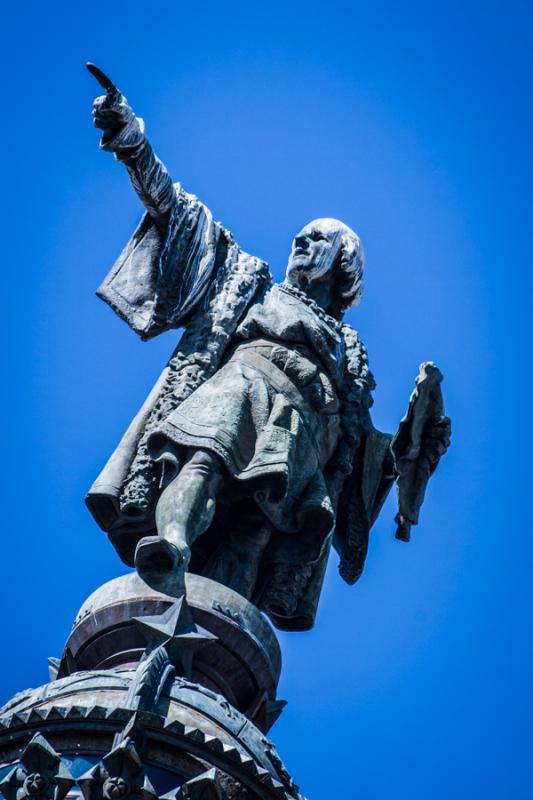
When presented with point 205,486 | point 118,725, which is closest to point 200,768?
point 118,725

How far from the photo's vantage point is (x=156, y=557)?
790 cm

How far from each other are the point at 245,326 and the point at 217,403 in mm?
1039

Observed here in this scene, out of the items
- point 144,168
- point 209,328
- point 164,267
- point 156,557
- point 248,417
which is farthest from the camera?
point 164,267

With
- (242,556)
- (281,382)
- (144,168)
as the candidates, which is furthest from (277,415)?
(144,168)

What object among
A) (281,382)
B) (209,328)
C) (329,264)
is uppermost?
(329,264)

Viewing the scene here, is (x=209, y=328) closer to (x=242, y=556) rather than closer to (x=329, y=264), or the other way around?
(x=329, y=264)

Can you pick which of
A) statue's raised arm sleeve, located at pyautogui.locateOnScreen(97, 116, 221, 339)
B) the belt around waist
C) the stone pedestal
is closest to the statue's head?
statue's raised arm sleeve, located at pyautogui.locateOnScreen(97, 116, 221, 339)

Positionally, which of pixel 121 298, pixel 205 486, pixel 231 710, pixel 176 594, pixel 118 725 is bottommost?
pixel 118 725

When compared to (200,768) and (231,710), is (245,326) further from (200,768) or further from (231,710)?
(200,768)

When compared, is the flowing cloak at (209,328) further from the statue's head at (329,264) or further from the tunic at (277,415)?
the statue's head at (329,264)

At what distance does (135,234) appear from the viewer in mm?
10508

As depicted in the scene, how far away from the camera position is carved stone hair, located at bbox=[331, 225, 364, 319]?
11289mm

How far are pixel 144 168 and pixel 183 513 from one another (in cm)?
254

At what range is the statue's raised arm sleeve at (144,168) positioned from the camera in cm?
962
